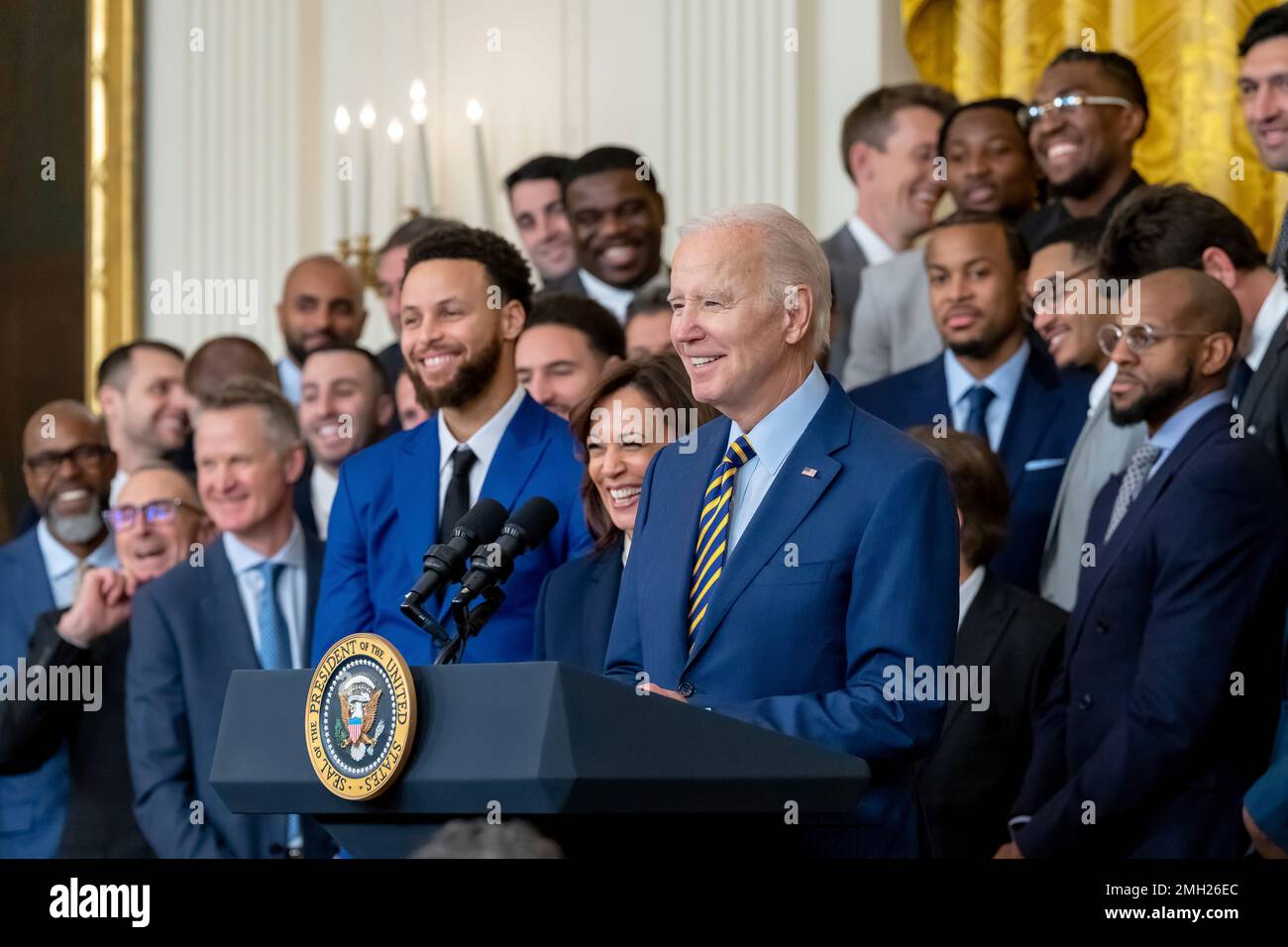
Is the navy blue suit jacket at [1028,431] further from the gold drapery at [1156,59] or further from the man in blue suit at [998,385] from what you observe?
the gold drapery at [1156,59]

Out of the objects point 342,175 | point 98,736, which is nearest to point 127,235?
point 342,175

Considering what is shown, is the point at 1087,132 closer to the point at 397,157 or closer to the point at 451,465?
the point at 451,465

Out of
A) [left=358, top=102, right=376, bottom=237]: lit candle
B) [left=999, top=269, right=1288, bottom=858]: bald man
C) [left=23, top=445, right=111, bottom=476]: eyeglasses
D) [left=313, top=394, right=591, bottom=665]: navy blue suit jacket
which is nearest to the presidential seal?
[left=313, top=394, right=591, bottom=665]: navy blue suit jacket

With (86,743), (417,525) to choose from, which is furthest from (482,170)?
(417,525)

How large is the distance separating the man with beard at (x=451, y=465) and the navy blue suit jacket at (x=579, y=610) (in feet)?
0.42

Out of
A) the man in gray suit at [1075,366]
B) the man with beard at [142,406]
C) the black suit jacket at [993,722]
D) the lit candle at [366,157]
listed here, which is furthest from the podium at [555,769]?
the lit candle at [366,157]

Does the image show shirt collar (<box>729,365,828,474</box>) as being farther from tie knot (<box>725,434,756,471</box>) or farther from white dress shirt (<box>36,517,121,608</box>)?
white dress shirt (<box>36,517,121,608</box>)

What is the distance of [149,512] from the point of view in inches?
211

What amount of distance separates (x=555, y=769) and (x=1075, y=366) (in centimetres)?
306

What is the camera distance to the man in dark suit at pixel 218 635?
15.5 feet

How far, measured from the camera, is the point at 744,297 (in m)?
2.84

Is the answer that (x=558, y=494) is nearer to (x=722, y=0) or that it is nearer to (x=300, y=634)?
(x=300, y=634)

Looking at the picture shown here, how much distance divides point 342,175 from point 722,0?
1568 mm

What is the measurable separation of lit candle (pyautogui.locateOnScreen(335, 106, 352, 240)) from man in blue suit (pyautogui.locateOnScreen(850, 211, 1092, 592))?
8.98 feet
